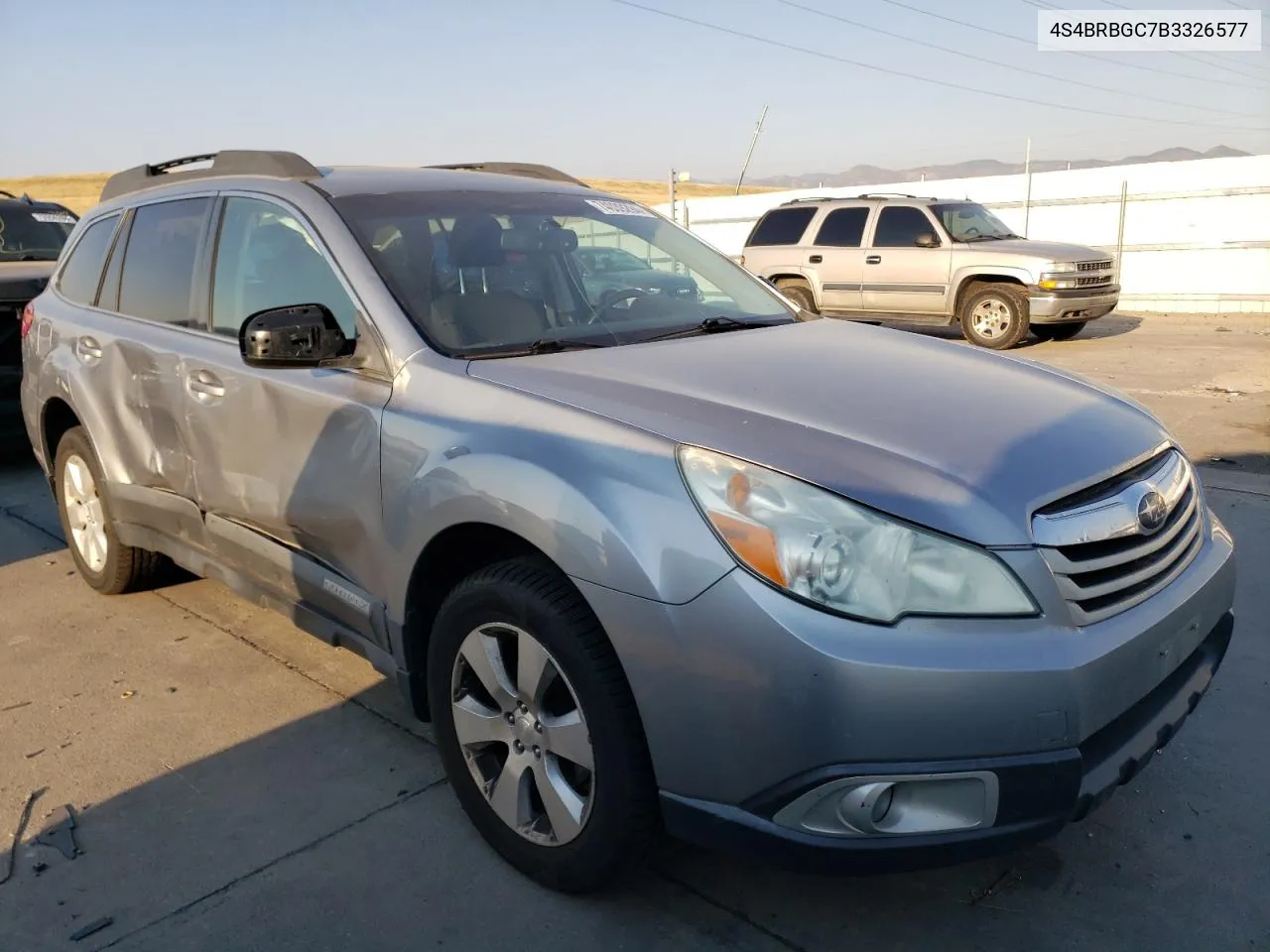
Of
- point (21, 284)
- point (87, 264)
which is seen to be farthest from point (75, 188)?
point (87, 264)

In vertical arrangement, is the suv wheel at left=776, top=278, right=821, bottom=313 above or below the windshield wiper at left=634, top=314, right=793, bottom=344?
below

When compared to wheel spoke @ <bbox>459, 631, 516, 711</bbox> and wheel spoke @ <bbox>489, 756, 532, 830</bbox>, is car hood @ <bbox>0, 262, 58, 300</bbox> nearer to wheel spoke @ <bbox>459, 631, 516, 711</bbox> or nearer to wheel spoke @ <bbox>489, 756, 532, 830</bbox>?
wheel spoke @ <bbox>459, 631, 516, 711</bbox>

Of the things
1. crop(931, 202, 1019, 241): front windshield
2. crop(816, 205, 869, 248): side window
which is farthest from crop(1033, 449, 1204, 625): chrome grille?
crop(816, 205, 869, 248): side window

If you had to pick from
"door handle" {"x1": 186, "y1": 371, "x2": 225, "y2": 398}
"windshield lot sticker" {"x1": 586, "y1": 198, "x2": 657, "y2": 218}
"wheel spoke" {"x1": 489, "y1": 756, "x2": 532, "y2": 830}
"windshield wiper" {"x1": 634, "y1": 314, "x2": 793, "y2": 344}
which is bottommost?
"wheel spoke" {"x1": 489, "y1": 756, "x2": 532, "y2": 830}

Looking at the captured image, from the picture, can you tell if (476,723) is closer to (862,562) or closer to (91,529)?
(862,562)

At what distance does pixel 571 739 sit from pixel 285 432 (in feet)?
4.79

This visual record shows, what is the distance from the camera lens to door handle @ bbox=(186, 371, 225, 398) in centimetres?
351

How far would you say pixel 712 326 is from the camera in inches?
133

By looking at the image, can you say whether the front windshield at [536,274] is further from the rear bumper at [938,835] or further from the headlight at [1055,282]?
the headlight at [1055,282]

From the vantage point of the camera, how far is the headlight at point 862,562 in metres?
2.03

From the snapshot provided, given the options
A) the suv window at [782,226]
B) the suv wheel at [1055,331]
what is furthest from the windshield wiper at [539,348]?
the suv wheel at [1055,331]

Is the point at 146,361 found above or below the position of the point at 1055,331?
above

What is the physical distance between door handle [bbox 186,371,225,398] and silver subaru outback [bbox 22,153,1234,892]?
16 mm

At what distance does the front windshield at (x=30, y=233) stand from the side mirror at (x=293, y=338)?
22.1ft
